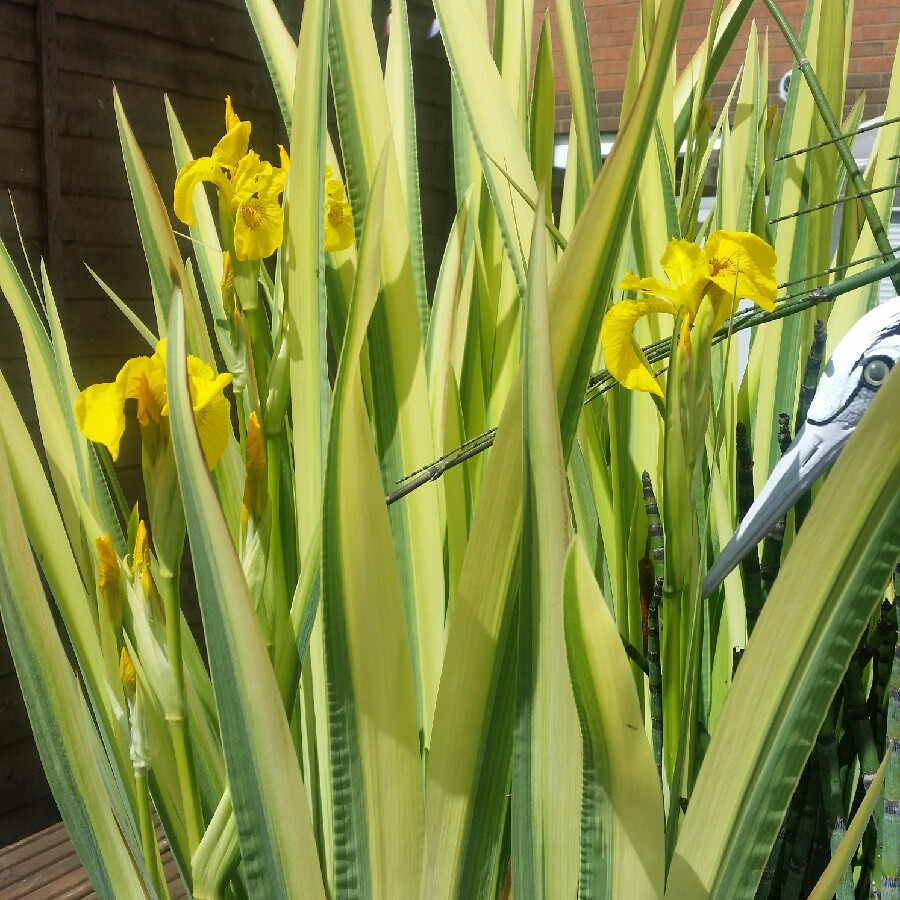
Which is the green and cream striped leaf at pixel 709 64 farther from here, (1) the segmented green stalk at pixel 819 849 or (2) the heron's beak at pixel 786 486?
(1) the segmented green stalk at pixel 819 849

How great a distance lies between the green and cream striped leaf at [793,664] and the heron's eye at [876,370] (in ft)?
0.24

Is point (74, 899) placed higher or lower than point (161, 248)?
lower

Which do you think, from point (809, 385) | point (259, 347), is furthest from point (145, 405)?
point (809, 385)

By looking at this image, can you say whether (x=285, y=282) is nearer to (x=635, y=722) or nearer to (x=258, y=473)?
(x=258, y=473)

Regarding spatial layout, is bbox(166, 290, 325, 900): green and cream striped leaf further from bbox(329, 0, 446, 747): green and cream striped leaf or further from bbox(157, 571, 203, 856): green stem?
bbox(329, 0, 446, 747): green and cream striped leaf

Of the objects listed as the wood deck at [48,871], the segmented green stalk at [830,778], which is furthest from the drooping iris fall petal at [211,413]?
the wood deck at [48,871]

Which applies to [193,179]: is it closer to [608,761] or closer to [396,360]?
[396,360]

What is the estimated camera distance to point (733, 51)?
15.4 ft

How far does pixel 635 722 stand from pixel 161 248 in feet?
1.31

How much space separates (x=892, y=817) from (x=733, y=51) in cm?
490

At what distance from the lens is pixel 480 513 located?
1.20 feet

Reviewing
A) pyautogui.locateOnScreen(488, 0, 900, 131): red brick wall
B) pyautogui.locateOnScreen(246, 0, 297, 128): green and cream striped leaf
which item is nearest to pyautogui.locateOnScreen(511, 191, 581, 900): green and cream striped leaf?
pyautogui.locateOnScreen(246, 0, 297, 128): green and cream striped leaf

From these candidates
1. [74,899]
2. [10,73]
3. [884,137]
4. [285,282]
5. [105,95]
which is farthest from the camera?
[105,95]

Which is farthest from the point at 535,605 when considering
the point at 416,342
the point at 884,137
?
the point at 884,137
